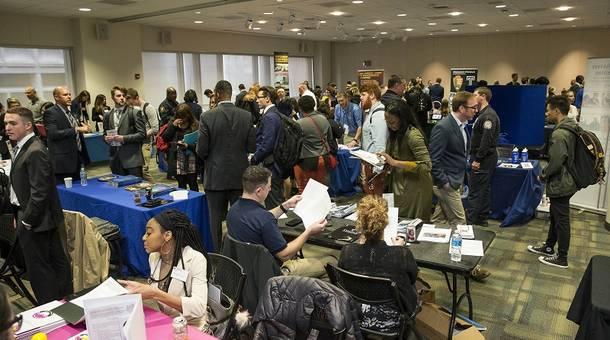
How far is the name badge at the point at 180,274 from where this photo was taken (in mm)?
2096

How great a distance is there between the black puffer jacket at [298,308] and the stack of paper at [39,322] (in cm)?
81

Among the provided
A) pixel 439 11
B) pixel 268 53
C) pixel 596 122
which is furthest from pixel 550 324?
pixel 268 53

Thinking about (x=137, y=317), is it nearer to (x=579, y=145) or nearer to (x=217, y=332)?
(x=217, y=332)

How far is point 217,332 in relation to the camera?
217 centimetres

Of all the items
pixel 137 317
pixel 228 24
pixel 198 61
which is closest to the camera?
pixel 137 317

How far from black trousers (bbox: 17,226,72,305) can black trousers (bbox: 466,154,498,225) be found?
3.91 meters

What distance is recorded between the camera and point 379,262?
2.18 metres

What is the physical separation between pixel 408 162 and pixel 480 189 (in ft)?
5.98

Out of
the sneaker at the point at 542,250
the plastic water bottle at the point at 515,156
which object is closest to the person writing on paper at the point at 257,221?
the sneaker at the point at 542,250

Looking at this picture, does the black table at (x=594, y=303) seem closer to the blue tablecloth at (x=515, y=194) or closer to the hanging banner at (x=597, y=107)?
the blue tablecloth at (x=515, y=194)

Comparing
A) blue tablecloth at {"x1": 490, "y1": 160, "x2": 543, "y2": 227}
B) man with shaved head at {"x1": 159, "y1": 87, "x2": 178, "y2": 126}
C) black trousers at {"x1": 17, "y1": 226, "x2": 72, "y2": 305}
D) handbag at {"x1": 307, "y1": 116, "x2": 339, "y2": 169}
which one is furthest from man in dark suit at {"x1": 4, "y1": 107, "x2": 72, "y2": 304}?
blue tablecloth at {"x1": 490, "y1": 160, "x2": 543, "y2": 227}

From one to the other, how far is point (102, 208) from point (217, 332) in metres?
2.20

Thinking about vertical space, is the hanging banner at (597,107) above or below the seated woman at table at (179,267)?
above

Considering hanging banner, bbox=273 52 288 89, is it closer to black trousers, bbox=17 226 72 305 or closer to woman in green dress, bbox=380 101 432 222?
woman in green dress, bbox=380 101 432 222
